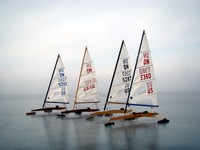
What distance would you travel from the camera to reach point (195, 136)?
100 ft

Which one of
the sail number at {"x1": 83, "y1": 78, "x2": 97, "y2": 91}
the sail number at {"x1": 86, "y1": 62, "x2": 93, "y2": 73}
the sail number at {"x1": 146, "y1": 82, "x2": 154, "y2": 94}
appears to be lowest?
the sail number at {"x1": 146, "y1": 82, "x2": 154, "y2": 94}

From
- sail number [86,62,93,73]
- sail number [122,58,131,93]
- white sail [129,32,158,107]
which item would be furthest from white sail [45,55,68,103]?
white sail [129,32,158,107]

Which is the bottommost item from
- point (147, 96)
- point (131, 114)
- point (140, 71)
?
point (131, 114)

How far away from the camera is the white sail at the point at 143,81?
3484 centimetres

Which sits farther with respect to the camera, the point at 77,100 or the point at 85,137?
the point at 77,100

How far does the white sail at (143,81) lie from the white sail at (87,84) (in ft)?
35.7

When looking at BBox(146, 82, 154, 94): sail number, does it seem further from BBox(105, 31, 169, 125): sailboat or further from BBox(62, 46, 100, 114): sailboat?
BBox(62, 46, 100, 114): sailboat

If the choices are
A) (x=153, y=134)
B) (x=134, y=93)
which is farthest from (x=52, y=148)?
(x=134, y=93)

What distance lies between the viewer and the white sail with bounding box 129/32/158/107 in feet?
114

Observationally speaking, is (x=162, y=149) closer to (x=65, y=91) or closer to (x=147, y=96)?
(x=147, y=96)

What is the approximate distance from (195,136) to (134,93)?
10.0m

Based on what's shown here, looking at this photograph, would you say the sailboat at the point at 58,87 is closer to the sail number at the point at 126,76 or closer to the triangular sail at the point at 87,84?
the triangular sail at the point at 87,84

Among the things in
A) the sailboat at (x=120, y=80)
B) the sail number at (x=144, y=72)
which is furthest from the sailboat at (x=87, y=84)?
the sail number at (x=144, y=72)

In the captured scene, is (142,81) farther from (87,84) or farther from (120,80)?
(87,84)
